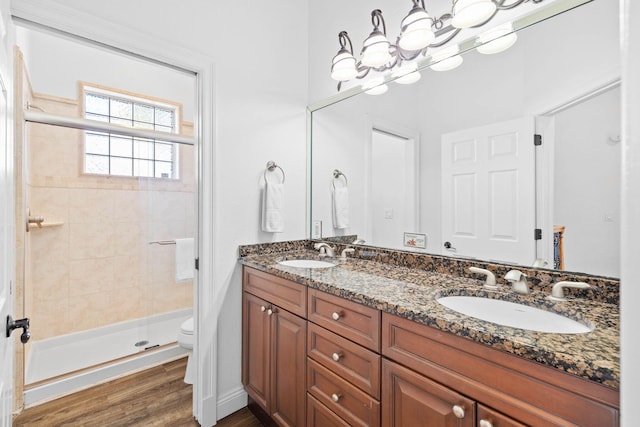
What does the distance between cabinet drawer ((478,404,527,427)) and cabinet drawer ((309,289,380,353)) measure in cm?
35

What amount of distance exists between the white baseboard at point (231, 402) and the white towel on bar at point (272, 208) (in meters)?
1.00

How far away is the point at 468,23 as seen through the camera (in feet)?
4.32

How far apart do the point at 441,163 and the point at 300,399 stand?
1.32 metres

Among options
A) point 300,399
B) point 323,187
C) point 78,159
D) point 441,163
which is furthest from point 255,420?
point 78,159

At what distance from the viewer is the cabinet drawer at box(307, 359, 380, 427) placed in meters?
1.08

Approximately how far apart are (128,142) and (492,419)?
3319 millimetres

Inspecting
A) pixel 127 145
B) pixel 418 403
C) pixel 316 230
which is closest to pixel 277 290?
pixel 316 230

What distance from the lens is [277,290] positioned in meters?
1.55

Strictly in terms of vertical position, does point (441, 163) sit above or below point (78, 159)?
below

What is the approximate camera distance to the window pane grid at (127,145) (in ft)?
8.97

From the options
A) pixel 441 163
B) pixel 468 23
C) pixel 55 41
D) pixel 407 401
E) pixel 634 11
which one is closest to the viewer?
pixel 634 11

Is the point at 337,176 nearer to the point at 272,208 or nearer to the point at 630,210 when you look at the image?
the point at 272,208

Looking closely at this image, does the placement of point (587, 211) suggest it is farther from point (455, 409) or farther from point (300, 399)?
point (300, 399)

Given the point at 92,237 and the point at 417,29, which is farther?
the point at 92,237
